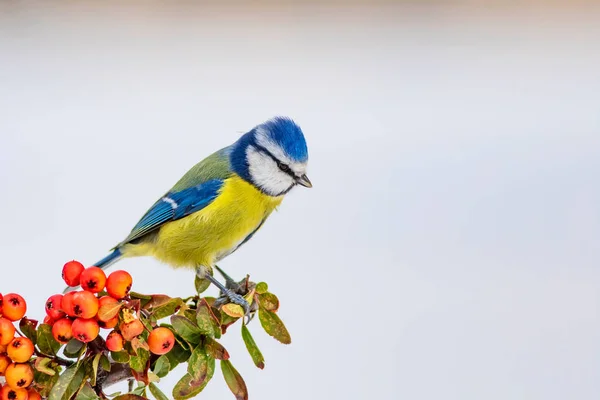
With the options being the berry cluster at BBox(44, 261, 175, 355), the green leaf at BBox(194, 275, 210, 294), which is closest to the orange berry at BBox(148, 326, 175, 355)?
the berry cluster at BBox(44, 261, 175, 355)

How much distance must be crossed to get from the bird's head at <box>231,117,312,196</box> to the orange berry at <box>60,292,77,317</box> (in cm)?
30

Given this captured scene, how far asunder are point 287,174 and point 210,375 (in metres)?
0.28

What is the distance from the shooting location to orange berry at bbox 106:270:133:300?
0.41 meters

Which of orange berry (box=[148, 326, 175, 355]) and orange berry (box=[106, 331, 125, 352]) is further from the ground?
orange berry (box=[148, 326, 175, 355])

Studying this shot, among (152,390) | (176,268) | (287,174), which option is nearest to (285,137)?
(287,174)

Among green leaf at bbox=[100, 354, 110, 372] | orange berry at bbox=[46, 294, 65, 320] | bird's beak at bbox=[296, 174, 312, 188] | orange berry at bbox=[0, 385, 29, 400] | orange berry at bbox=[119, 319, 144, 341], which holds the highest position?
bird's beak at bbox=[296, 174, 312, 188]

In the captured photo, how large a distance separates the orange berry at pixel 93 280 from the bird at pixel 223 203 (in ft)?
0.82

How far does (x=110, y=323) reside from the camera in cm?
A: 41

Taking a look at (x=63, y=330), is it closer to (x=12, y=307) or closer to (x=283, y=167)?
(x=12, y=307)

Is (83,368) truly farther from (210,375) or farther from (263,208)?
(263,208)

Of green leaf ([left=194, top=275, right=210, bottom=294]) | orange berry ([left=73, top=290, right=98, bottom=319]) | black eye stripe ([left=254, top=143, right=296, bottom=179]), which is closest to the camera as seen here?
orange berry ([left=73, top=290, right=98, bottom=319])

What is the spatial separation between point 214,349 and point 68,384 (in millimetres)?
94

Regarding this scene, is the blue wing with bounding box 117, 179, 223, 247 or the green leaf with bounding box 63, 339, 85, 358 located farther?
the blue wing with bounding box 117, 179, 223, 247

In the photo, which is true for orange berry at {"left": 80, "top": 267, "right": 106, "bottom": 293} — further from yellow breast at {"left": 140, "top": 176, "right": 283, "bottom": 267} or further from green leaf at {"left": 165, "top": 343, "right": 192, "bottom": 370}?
yellow breast at {"left": 140, "top": 176, "right": 283, "bottom": 267}
